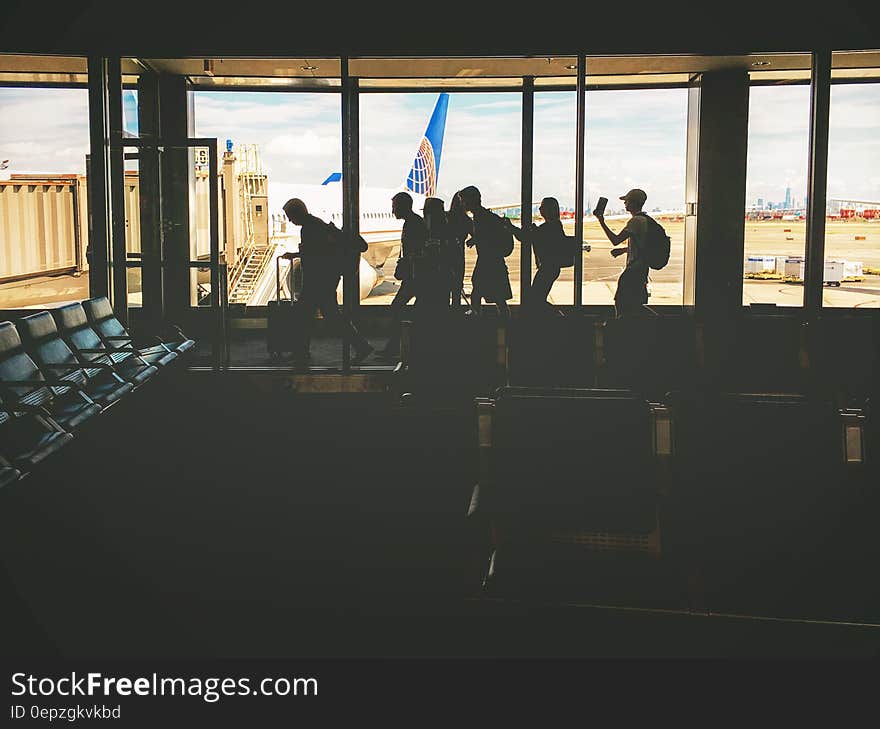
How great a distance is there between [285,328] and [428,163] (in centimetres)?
199

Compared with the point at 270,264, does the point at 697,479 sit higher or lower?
lower

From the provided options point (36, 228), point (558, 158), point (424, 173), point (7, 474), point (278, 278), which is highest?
point (558, 158)

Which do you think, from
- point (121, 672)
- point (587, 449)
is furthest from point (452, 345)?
point (121, 672)

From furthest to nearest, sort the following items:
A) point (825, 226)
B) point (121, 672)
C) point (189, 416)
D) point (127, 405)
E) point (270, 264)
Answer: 1. point (270, 264)
2. point (825, 226)
3. point (189, 416)
4. point (127, 405)
5. point (121, 672)

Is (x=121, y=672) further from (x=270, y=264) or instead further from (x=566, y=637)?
(x=270, y=264)

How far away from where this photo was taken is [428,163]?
9.06 meters

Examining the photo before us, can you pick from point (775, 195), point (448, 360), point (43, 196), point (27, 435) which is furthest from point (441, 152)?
point (27, 435)

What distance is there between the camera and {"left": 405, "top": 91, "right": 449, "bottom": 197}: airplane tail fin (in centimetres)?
902

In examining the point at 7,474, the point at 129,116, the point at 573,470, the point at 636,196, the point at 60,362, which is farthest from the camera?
the point at 636,196

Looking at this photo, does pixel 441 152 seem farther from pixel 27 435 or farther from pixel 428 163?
pixel 27 435

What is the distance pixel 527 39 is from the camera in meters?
7.61

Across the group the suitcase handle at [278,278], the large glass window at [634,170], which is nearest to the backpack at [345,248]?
the suitcase handle at [278,278]

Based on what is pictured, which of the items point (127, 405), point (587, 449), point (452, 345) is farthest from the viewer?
point (127, 405)

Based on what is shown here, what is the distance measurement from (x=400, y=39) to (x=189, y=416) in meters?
3.22
